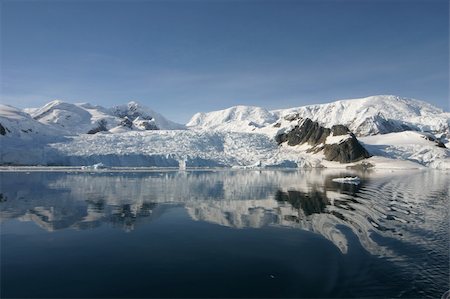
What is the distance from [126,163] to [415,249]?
257ft

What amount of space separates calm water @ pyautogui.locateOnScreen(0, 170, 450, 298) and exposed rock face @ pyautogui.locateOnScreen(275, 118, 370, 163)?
8986cm

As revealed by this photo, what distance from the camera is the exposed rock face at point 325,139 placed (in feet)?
376

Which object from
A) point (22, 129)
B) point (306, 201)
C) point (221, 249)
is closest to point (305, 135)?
point (22, 129)

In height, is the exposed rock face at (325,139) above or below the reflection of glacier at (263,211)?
above

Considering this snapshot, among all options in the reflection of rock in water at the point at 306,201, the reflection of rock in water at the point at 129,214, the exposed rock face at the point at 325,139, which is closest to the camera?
the reflection of rock in water at the point at 129,214

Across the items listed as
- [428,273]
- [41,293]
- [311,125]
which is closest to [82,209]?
[41,293]

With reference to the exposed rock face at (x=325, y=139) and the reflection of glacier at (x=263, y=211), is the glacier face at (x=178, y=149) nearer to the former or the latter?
the exposed rock face at (x=325, y=139)

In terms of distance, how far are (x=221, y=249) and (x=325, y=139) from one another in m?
116

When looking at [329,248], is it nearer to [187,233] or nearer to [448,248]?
[448,248]

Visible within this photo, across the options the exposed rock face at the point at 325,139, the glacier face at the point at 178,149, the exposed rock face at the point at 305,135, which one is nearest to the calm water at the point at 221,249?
the glacier face at the point at 178,149

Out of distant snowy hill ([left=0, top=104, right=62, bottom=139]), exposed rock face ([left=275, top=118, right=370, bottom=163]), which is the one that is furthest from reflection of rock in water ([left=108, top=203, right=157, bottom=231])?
exposed rock face ([left=275, top=118, right=370, bottom=163])

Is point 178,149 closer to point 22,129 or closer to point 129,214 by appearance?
point 22,129

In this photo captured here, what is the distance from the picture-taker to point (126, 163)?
87688 millimetres

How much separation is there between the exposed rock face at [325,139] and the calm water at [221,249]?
89857 mm
